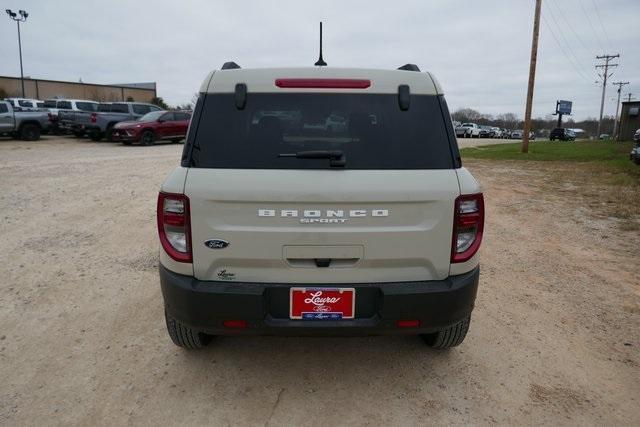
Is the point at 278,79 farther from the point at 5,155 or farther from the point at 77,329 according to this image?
the point at 5,155

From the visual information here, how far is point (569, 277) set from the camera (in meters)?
4.86

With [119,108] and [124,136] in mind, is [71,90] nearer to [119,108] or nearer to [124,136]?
[119,108]

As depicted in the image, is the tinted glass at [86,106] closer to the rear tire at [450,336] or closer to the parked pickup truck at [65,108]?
the parked pickup truck at [65,108]

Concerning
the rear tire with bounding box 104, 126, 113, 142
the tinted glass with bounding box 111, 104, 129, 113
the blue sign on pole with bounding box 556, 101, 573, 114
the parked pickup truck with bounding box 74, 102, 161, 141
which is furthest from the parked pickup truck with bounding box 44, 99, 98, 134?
the blue sign on pole with bounding box 556, 101, 573, 114

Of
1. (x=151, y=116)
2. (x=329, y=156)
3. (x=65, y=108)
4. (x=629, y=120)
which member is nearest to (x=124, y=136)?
(x=151, y=116)

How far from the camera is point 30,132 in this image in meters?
20.0

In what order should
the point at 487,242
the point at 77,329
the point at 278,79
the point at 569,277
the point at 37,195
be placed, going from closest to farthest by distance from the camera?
the point at 278,79, the point at 77,329, the point at 569,277, the point at 487,242, the point at 37,195

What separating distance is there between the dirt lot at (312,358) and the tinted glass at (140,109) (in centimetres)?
1737

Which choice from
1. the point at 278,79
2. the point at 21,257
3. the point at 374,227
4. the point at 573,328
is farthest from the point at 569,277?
the point at 21,257

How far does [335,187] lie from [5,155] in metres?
16.0

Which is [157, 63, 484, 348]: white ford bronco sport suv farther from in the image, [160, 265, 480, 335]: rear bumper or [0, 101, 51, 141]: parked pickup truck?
[0, 101, 51, 141]: parked pickup truck

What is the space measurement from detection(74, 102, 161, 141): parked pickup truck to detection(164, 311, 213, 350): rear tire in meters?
20.0

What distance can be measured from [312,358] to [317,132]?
1.58 meters

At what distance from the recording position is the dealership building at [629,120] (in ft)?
103
